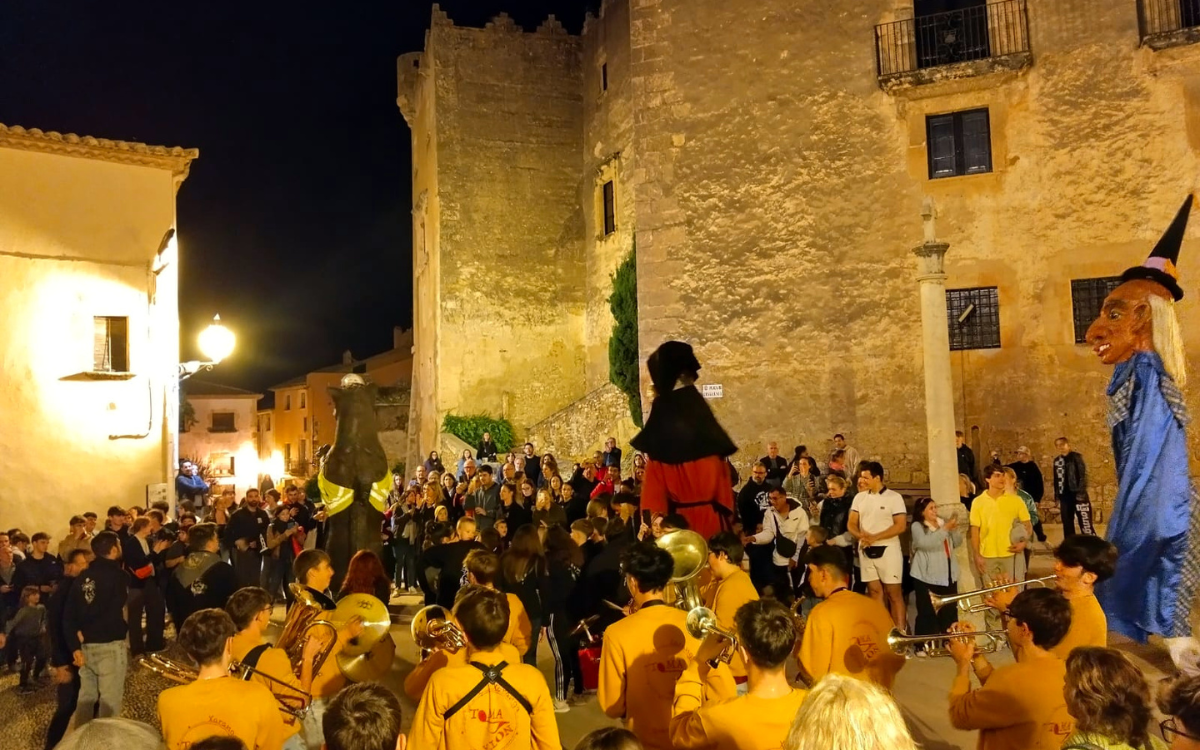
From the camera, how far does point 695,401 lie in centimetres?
708

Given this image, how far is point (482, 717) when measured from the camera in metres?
3.72

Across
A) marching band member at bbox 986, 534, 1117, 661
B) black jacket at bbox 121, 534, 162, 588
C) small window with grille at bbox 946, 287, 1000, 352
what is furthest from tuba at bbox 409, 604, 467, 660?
small window with grille at bbox 946, 287, 1000, 352

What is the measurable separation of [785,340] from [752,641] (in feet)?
46.8

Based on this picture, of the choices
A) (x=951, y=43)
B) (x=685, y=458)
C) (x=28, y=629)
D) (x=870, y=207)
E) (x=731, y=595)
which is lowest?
(x=28, y=629)

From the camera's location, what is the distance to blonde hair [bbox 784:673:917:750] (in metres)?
2.27

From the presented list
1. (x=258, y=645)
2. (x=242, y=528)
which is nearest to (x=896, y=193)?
(x=242, y=528)

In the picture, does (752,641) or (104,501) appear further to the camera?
(104,501)

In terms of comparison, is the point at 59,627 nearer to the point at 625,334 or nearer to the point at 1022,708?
the point at 1022,708

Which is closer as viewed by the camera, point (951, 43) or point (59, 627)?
point (59, 627)

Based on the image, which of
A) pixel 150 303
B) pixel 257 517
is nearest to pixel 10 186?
pixel 150 303

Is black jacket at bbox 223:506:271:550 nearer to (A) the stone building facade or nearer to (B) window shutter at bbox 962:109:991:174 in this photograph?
(A) the stone building facade

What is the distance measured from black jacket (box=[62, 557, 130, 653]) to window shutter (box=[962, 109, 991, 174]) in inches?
585

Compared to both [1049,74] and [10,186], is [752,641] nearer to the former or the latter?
[1049,74]

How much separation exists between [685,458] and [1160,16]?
44.7 feet
